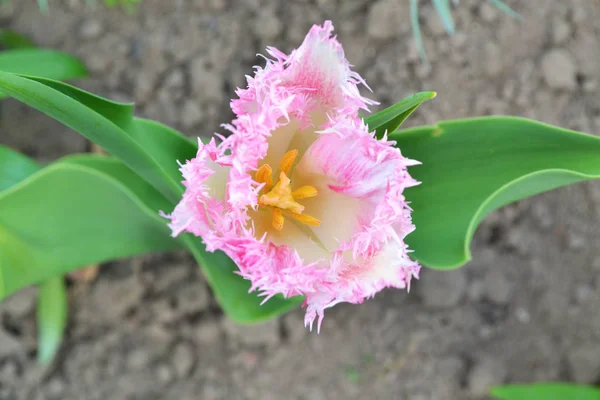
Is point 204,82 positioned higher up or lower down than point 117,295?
higher up

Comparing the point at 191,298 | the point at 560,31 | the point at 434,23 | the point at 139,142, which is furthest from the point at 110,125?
the point at 560,31

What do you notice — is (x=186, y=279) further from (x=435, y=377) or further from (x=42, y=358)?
(x=435, y=377)

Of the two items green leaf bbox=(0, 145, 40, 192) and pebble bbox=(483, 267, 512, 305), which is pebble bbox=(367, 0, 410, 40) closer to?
pebble bbox=(483, 267, 512, 305)

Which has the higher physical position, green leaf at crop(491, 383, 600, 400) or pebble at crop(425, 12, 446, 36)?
pebble at crop(425, 12, 446, 36)

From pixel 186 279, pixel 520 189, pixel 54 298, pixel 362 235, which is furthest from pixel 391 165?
pixel 54 298

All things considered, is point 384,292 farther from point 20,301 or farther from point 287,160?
point 20,301

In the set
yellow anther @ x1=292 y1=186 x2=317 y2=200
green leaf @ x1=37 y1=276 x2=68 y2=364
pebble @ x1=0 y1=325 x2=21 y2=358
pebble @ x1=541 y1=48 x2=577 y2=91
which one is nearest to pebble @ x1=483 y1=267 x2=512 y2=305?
pebble @ x1=541 y1=48 x2=577 y2=91
